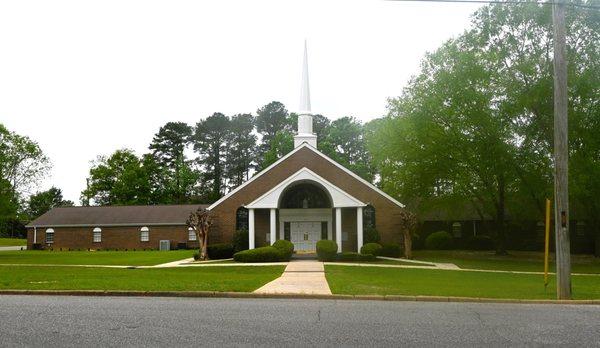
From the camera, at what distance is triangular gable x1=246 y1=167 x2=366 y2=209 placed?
36.9 m

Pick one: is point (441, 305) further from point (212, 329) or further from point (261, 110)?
point (261, 110)

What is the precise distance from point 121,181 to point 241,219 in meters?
43.5

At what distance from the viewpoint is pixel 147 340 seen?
29.3 feet

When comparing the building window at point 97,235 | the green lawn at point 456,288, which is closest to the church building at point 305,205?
the green lawn at point 456,288

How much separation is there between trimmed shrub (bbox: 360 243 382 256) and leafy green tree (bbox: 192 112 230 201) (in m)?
57.8

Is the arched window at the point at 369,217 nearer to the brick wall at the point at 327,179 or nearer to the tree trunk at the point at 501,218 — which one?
the brick wall at the point at 327,179

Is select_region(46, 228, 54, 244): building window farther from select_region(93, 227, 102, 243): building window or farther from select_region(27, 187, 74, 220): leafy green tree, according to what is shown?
select_region(27, 187, 74, 220): leafy green tree

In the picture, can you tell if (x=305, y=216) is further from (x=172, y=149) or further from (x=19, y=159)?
(x=172, y=149)

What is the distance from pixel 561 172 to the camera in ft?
53.8

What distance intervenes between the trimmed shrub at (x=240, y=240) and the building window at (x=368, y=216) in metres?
7.54

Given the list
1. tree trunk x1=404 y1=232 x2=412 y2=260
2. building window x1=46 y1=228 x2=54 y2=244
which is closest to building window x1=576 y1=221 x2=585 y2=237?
tree trunk x1=404 y1=232 x2=412 y2=260

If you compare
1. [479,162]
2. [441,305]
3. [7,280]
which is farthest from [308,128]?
[441,305]

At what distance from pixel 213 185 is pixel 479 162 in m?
60.8

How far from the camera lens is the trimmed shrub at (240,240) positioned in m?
37.6
